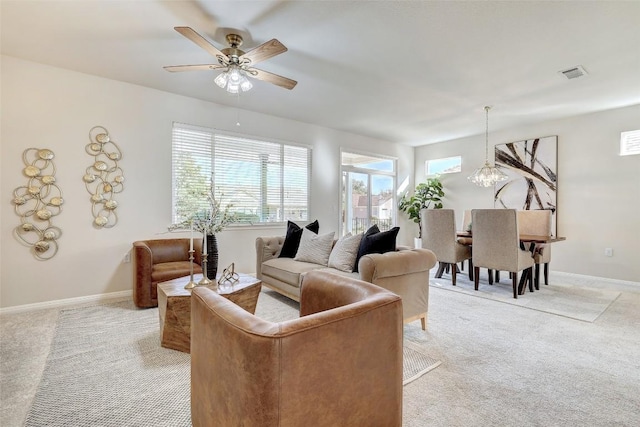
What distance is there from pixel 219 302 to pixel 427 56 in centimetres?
297

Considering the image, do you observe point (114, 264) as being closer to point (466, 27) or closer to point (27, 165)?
point (27, 165)

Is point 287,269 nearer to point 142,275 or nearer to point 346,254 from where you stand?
point 346,254

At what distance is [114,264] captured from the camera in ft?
11.8

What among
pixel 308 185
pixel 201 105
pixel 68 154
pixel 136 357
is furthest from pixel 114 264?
pixel 308 185

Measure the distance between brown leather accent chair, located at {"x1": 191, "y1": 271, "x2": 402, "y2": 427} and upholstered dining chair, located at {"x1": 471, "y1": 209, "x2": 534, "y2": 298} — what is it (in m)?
3.18

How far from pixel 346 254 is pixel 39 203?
330 centimetres

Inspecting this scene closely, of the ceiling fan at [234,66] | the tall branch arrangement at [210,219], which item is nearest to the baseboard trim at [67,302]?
the tall branch arrangement at [210,219]

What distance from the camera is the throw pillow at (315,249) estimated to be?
3399mm

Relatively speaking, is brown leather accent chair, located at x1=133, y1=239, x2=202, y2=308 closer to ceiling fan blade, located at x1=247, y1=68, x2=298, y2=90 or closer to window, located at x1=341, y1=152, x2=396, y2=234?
ceiling fan blade, located at x1=247, y1=68, x2=298, y2=90

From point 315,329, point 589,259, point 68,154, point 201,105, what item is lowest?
point 589,259

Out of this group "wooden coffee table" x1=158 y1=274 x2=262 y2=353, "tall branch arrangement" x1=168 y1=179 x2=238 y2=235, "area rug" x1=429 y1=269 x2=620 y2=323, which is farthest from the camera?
"area rug" x1=429 y1=269 x2=620 y2=323

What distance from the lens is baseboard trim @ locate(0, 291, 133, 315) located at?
309 cm

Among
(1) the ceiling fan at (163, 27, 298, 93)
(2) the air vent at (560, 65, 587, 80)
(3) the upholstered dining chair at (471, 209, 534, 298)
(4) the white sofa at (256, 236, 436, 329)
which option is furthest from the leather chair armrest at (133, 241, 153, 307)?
(2) the air vent at (560, 65, 587, 80)

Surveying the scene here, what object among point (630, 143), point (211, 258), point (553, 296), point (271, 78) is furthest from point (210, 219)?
point (630, 143)
